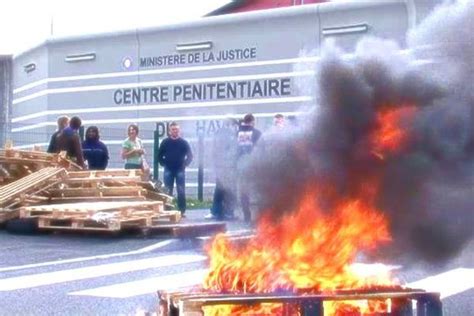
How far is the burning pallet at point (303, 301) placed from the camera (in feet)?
17.4

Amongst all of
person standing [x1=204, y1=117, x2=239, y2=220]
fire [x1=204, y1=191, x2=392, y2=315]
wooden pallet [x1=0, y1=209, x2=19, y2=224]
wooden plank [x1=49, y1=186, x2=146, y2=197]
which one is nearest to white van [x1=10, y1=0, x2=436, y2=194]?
person standing [x1=204, y1=117, x2=239, y2=220]

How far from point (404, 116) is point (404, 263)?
101 cm

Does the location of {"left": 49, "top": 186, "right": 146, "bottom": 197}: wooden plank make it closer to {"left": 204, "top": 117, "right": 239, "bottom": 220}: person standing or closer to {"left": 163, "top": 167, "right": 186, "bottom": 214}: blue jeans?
{"left": 204, "top": 117, "right": 239, "bottom": 220}: person standing

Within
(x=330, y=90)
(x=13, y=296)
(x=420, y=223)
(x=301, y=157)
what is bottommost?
(x=13, y=296)

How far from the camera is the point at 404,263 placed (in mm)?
6555

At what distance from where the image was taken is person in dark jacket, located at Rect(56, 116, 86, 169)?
15828 mm

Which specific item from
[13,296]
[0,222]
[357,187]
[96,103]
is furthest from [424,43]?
[96,103]

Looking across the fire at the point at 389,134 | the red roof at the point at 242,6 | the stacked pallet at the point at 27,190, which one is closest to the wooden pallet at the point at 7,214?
the stacked pallet at the point at 27,190

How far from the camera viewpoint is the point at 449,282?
9.66 m

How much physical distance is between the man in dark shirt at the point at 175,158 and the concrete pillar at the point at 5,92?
32.3ft

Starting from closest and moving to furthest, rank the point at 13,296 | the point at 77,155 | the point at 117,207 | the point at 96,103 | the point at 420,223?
1. the point at 420,223
2. the point at 13,296
3. the point at 117,207
4. the point at 77,155
5. the point at 96,103

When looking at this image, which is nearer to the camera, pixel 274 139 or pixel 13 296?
pixel 274 139

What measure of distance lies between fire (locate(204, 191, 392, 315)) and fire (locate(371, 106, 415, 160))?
0.34 metres

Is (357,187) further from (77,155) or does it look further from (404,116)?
(77,155)
